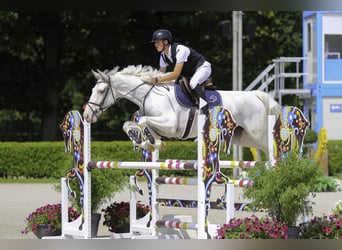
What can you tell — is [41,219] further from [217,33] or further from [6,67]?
[217,33]

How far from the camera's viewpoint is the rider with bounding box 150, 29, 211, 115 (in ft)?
29.4

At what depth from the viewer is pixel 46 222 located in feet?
29.9

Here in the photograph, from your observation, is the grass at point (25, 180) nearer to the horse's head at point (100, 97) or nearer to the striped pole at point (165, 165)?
the horse's head at point (100, 97)

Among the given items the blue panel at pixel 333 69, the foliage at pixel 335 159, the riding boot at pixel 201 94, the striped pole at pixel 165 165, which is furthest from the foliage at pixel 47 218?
the blue panel at pixel 333 69

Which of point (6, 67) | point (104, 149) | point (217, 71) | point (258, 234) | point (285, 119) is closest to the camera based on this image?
point (258, 234)

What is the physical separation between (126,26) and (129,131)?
18211 millimetres

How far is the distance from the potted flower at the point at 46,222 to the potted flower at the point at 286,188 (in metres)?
2.38

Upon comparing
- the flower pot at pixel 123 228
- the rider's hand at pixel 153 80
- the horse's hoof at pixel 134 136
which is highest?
the rider's hand at pixel 153 80

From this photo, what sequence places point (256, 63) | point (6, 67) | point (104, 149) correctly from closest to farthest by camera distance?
point (104, 149)
point (6, 67)
point (256, 63)

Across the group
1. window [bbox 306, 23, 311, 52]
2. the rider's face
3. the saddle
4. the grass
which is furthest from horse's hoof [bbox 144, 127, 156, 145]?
window [bbox 306, 23, 311, 52]

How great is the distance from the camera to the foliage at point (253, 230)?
23.6 feet

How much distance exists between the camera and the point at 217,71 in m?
28.7

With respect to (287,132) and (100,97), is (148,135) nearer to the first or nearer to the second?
(100,97)
